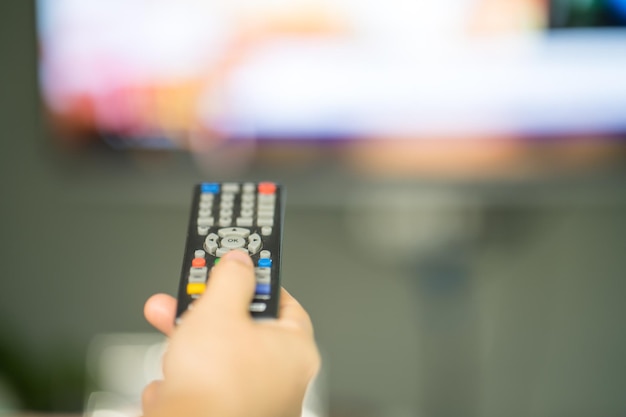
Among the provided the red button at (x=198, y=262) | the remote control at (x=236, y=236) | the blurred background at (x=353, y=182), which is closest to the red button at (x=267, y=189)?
the remote control at (x=236, y=236)

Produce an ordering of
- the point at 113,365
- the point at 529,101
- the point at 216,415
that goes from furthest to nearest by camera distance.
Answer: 1. the point at 113,365
2. the point at 529,101
3. the point at 216,415

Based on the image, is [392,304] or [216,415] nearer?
[216,415]

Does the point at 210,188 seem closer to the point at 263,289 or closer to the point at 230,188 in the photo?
the point at 230,188

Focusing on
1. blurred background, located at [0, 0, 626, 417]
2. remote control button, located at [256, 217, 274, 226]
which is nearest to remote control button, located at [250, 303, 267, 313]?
remote control button, located at [256, 217, 274, 226]

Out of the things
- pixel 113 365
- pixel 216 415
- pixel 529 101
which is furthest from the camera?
pixel 113 365

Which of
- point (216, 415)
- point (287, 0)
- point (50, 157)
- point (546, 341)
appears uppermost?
point (287, 0)

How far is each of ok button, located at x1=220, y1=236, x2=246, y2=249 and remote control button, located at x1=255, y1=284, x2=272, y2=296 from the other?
0.06 m

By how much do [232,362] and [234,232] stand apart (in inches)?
6.6

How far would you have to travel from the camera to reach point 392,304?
1142 millimetres

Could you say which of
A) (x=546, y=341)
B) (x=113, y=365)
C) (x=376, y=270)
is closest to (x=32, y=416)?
(x=113, y=365)

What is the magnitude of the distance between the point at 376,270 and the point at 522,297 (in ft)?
0.80

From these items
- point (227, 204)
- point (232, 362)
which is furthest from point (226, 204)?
point (232, 362)

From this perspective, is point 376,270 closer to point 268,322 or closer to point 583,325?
point 583,325

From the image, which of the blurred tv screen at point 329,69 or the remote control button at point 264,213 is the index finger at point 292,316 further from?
the blurred tv screen at point 329,69
